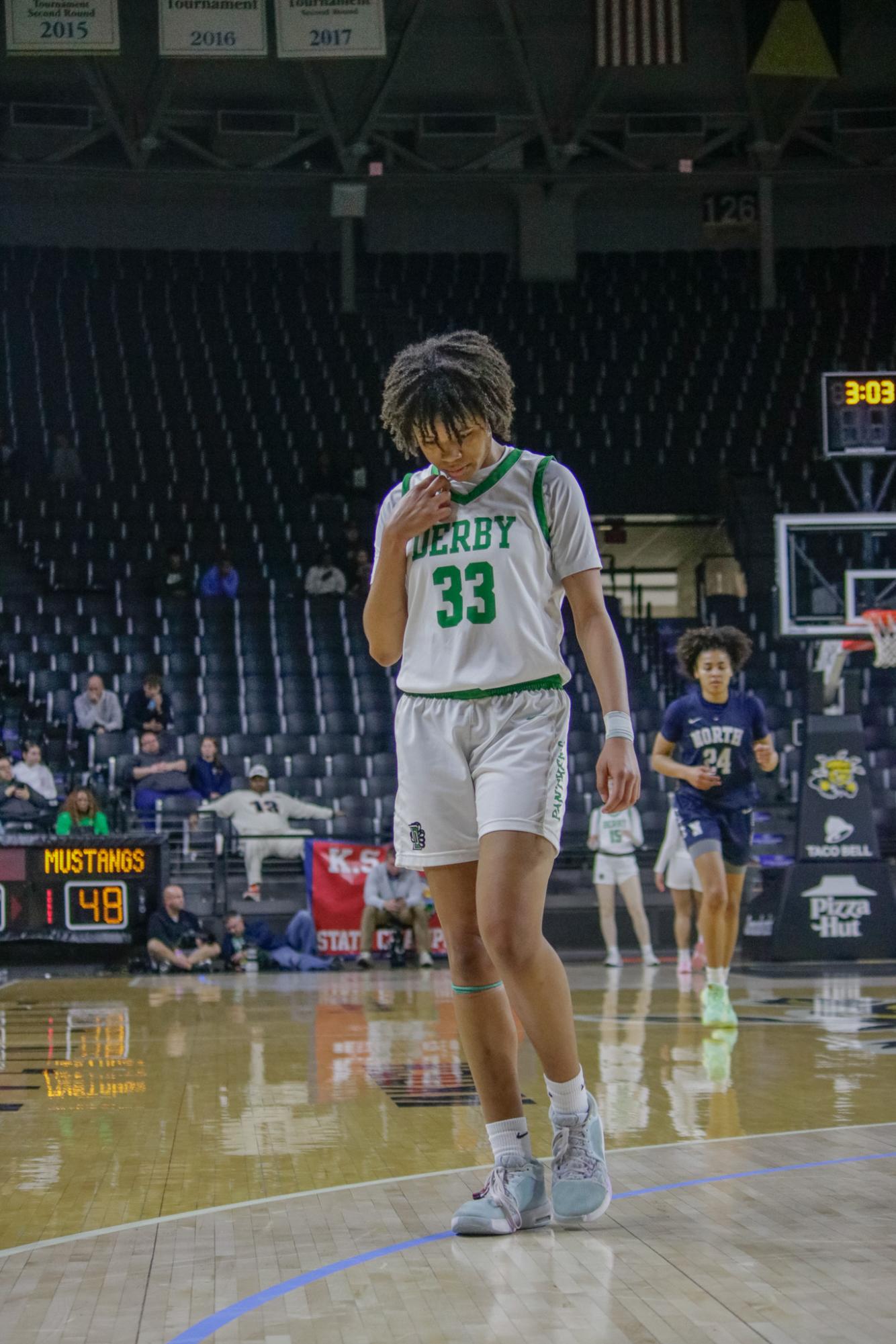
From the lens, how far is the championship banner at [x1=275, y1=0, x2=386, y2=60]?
18.3 meters

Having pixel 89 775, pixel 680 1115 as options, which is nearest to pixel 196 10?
pixel 89 775

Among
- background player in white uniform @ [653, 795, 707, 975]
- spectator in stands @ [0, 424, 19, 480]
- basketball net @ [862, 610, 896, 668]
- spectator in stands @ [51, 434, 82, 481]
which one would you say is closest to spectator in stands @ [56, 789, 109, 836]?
background player in white uniform @ [653, 795, 707, 975]

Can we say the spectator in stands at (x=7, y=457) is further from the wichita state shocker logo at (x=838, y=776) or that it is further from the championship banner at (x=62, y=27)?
the wichita state shocker logo at (x=838, y=776)

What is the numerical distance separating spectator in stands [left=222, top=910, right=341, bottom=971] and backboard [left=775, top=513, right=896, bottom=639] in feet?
16.3

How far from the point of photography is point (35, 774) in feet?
50.8

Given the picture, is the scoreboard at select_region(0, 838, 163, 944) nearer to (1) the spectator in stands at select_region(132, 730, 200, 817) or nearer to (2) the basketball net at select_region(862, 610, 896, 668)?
(1) the spectator in stands at select_region(132, 730, 200, 817)

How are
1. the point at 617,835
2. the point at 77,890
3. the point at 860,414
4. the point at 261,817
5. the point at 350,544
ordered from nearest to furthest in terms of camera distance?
the point at 77,890, the point at 617,835, the point at 860,414, the point at 261,817, the point at 350,544

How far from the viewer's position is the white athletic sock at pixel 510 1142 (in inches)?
138

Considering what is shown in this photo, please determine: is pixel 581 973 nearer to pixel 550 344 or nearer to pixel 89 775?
pixel 89 775

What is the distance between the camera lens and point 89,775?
16.3 m

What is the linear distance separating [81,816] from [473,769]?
11114 mm

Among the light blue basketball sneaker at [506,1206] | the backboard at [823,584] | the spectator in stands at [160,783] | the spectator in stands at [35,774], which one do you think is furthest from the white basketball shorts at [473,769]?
the spectator in stands at [160,783]

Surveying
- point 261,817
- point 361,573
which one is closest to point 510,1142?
point 261,817

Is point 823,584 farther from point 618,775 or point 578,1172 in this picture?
point 578,1172
